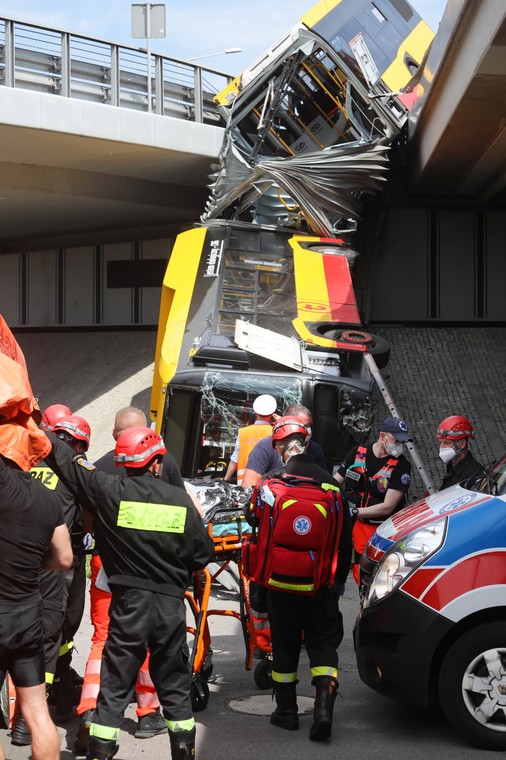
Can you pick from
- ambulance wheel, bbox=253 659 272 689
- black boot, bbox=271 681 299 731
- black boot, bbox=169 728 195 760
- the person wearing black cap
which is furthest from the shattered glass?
black boot, bbox=169 728 195 760

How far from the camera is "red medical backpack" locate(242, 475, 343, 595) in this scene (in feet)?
17.5

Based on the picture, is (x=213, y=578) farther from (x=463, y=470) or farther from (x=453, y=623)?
(x=463, y=470)

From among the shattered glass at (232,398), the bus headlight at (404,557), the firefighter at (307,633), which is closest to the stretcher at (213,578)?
the firefighter at (307,633)

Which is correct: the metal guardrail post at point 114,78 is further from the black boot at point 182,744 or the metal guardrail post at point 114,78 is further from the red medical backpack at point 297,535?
the black boot at point 182,744

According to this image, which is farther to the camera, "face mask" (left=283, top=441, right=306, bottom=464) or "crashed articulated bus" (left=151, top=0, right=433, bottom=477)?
"crashed articulated bus" (left=151, top=0, right=433, bottom=477)

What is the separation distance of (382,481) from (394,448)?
262 mm

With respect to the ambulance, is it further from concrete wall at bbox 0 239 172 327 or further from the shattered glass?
concrete wall at bbox 0 239 172 327

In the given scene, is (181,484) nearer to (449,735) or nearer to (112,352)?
(449,735)

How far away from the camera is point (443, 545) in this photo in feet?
16.6

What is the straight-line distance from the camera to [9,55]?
1669cm

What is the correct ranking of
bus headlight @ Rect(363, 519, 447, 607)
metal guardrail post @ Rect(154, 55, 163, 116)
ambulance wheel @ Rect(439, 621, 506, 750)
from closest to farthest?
1. ambulance wheel @ Rect(439, 621, 506, 750)
2. bus headlight @ Rect(363, 519, 447, 607)
3. metal guardrail post @ Rect(154, 55, 163, 116)

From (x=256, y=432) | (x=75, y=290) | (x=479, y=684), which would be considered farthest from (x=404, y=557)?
(x=75, y=290)

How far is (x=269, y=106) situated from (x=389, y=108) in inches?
82.2

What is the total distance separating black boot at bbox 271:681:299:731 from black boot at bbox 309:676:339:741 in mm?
123
